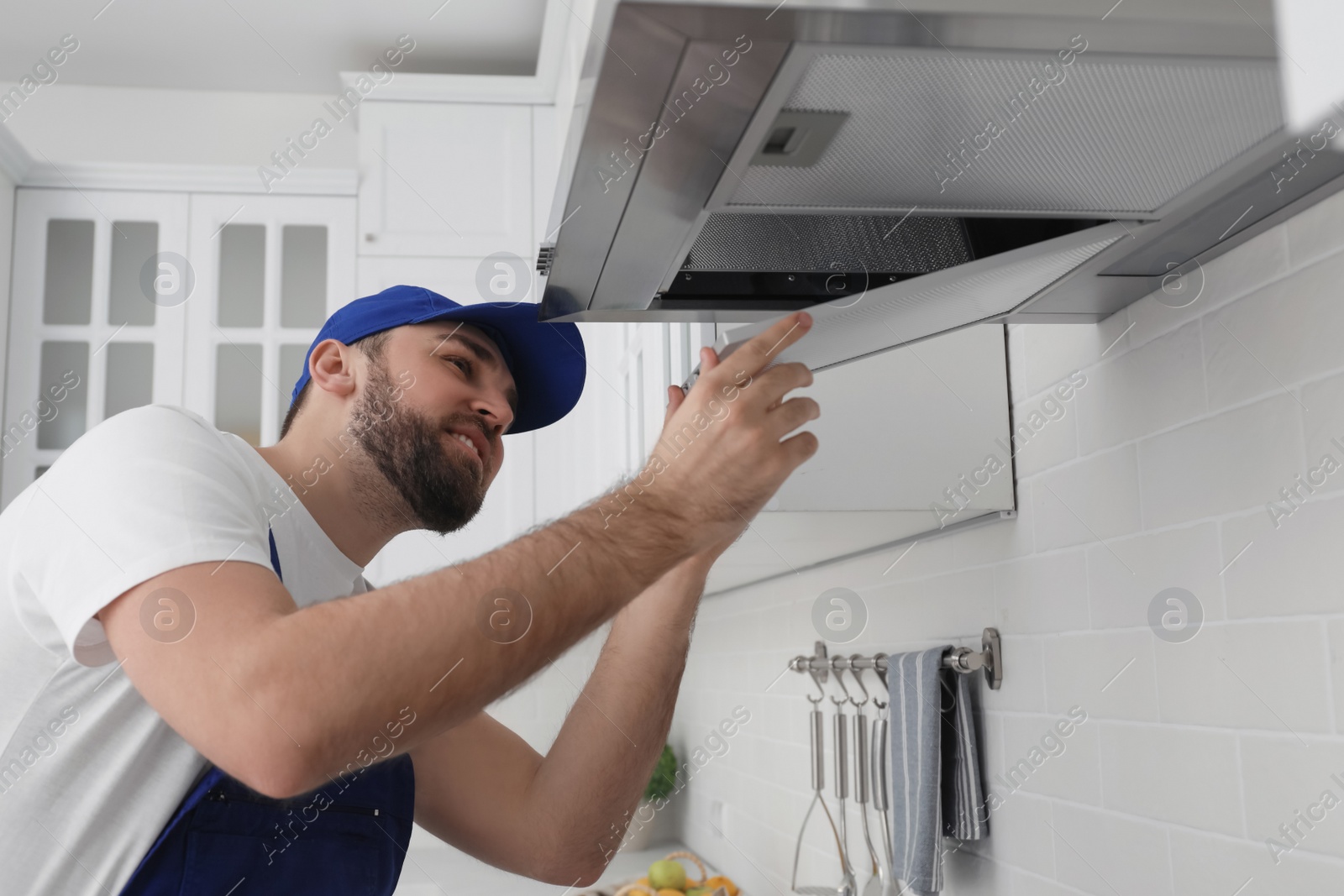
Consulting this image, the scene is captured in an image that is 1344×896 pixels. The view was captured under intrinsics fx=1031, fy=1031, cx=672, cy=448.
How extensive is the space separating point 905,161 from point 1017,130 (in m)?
0.07

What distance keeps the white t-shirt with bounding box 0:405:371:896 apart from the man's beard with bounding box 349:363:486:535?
14 centimetres

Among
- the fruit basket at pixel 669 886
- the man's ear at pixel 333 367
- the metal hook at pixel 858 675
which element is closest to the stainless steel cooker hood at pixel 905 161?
the man's ear at pixel 333 367

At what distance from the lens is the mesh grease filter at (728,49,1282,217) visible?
20.1 inches

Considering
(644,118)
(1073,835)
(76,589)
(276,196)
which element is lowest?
(1073,835)

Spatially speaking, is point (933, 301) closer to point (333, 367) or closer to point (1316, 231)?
point (1316, 231)

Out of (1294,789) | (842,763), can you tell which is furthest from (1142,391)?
(842,763)

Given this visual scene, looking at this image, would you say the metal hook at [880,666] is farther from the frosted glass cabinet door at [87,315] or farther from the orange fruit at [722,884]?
the frosted glass cabinet door at [87,315]

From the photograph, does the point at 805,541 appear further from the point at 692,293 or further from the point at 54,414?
the point at 54,414

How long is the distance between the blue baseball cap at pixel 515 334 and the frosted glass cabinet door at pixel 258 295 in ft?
5.19

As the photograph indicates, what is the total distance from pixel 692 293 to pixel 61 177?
2.57 meters

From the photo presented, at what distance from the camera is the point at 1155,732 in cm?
88

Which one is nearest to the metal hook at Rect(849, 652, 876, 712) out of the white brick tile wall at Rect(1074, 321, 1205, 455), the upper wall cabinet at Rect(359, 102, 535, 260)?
the white brick tile wall at Rect(1074, 321, 1205, 455)

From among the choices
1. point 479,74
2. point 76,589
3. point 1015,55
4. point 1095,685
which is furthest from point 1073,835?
point 479,74

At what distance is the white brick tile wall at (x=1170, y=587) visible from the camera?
0.71 m
